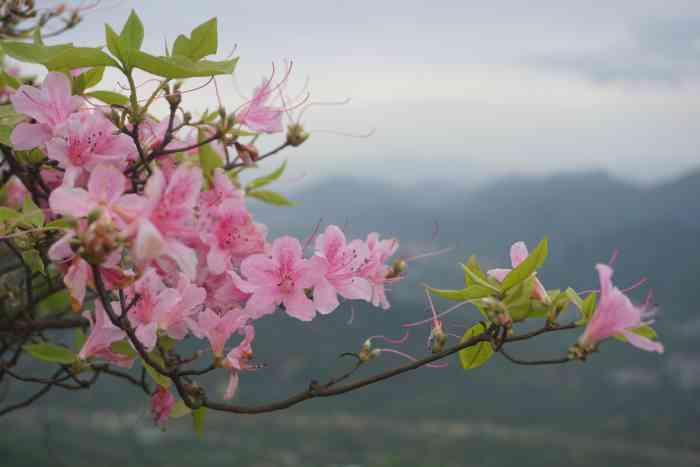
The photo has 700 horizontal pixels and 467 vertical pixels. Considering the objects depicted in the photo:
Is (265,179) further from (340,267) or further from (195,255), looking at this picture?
(195,255)

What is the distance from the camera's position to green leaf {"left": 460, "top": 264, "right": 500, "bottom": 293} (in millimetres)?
2264

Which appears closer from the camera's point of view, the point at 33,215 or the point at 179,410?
the point at 33,215

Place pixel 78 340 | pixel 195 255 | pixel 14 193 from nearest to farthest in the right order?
pixel 195 255, pixel 78 340, pixel 14 193

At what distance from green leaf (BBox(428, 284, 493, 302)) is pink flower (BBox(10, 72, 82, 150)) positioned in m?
1.40

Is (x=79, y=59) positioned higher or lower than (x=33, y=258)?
higher

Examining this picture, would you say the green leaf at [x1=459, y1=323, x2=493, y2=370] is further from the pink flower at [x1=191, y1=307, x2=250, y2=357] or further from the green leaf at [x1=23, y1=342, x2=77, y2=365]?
the green leaf at [x1=23, y1=342, x2=77, y2=365]

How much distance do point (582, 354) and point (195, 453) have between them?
143423 millimetres

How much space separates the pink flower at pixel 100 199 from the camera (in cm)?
177

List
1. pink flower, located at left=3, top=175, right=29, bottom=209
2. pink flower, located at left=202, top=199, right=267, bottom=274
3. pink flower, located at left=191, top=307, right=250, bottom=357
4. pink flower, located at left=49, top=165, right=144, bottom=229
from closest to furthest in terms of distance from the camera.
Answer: pink flower, located at left=49, top=165, right=144, bottom=229
pink flower, located at left=202, top=199, right=267, bottom=274
pink flower, located at left=191, top=307, right=250, bottom=357
pink flower, located at left=3, top=175, right=29, bottom=209

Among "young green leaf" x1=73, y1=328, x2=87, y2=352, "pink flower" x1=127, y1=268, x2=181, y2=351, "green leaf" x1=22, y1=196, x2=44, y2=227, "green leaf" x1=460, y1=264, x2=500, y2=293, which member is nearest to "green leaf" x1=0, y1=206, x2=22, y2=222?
"green leaf" x1=22, y1=196, x2=44, y2=227

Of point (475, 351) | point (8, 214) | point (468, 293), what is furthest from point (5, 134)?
point (475, 351)

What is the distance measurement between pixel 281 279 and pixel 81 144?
0.78 meters

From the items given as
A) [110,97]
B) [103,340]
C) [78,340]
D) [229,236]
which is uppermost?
[110,97]

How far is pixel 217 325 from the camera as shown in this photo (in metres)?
2.44
